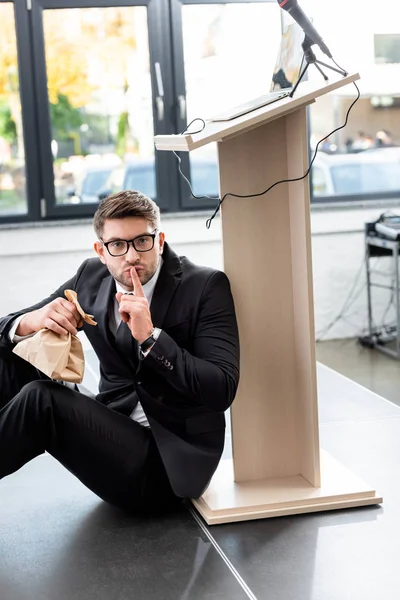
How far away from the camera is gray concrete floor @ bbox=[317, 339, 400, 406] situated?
4.34 metres

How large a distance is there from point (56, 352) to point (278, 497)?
0.80 m

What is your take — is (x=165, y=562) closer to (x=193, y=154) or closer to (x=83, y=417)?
(x=83, y=417)

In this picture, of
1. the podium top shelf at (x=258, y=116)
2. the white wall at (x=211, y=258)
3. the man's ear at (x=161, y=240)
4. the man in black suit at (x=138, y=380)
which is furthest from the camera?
the white wall at (x=211, y=258)

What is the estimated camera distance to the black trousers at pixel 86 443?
2453 millimetres

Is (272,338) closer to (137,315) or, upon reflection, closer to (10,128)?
(137,315)

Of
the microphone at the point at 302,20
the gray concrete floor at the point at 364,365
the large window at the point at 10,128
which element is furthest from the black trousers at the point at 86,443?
the large window at the point at 10,128

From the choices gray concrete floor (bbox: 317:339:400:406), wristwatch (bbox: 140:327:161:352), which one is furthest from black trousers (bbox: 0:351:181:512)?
gray concrete floor (bbox: 317:339:400:406)

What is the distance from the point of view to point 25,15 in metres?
5.42

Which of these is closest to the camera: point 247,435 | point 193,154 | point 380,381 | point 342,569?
point 342,569

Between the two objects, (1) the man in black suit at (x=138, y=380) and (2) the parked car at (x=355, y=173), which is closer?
(1) the man in black suit at (x=138, y=380)

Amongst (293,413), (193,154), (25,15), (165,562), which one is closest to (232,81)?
(193,154)

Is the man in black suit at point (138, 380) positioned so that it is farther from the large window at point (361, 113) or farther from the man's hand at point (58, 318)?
the large window at point (361, 113)

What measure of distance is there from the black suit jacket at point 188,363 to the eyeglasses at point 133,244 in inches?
5.7

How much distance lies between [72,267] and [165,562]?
3.51 m
